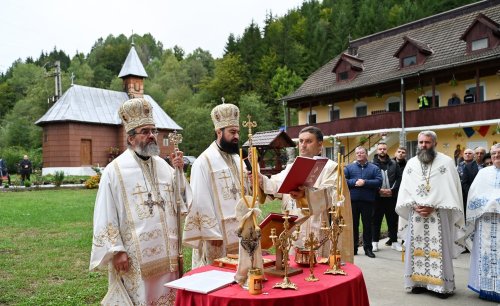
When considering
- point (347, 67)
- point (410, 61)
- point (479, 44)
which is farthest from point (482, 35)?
point (347, 67)

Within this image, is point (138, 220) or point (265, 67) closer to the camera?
point (138, 220)

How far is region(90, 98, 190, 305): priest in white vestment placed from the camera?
144 inches

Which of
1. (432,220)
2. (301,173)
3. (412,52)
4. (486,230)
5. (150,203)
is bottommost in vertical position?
(486,230)

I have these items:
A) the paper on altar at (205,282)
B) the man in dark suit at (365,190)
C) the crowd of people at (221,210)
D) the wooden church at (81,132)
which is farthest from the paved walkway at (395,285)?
the wooden church at (81,132)

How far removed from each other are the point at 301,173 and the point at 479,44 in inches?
997

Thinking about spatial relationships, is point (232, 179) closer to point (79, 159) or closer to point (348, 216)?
point (348, 216)

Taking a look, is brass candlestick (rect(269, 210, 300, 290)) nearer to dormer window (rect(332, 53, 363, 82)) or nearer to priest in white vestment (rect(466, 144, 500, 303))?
priest in white vestment (rect(466, 144, 500, 303))

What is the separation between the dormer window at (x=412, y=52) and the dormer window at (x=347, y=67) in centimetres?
379

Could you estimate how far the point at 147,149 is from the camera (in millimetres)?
3955

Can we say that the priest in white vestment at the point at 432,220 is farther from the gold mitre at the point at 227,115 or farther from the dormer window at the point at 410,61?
the dormer window at the point at 410,61

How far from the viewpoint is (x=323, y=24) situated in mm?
56312

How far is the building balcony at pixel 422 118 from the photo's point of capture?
70.6ft

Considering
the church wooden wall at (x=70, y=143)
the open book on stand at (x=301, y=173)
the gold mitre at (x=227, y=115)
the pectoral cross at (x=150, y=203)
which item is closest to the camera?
the open book on stand at (x=301, y=173)

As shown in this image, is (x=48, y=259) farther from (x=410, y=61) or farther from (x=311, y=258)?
(x=410, y=61)
